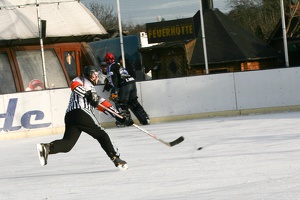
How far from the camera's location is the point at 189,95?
15.8m

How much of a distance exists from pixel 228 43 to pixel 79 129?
62.4ft

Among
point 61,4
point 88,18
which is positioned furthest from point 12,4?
point 88,18

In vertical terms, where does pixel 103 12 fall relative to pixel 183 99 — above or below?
above

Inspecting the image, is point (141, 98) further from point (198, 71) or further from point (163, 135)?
point (198, 71)

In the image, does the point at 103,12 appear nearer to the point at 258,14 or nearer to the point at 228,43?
the point at 228,43

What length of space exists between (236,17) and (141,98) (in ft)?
66.8

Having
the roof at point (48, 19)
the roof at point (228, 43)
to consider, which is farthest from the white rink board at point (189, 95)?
the roof at point (228, 43)

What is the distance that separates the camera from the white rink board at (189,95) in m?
15.6

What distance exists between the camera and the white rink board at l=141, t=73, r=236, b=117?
15.6 meters

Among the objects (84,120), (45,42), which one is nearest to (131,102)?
(45,42)

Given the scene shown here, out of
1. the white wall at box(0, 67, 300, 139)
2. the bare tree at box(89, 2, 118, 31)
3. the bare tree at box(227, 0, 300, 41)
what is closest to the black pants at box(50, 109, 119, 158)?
the white wall at box(0, 67, 300, 139)

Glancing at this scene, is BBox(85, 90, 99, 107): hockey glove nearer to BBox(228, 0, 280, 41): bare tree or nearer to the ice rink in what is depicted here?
the ice rink

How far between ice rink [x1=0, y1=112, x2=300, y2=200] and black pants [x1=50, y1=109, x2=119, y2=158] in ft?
0.99

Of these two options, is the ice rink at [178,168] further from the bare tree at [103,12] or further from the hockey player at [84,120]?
the bare tree at [103,12]
